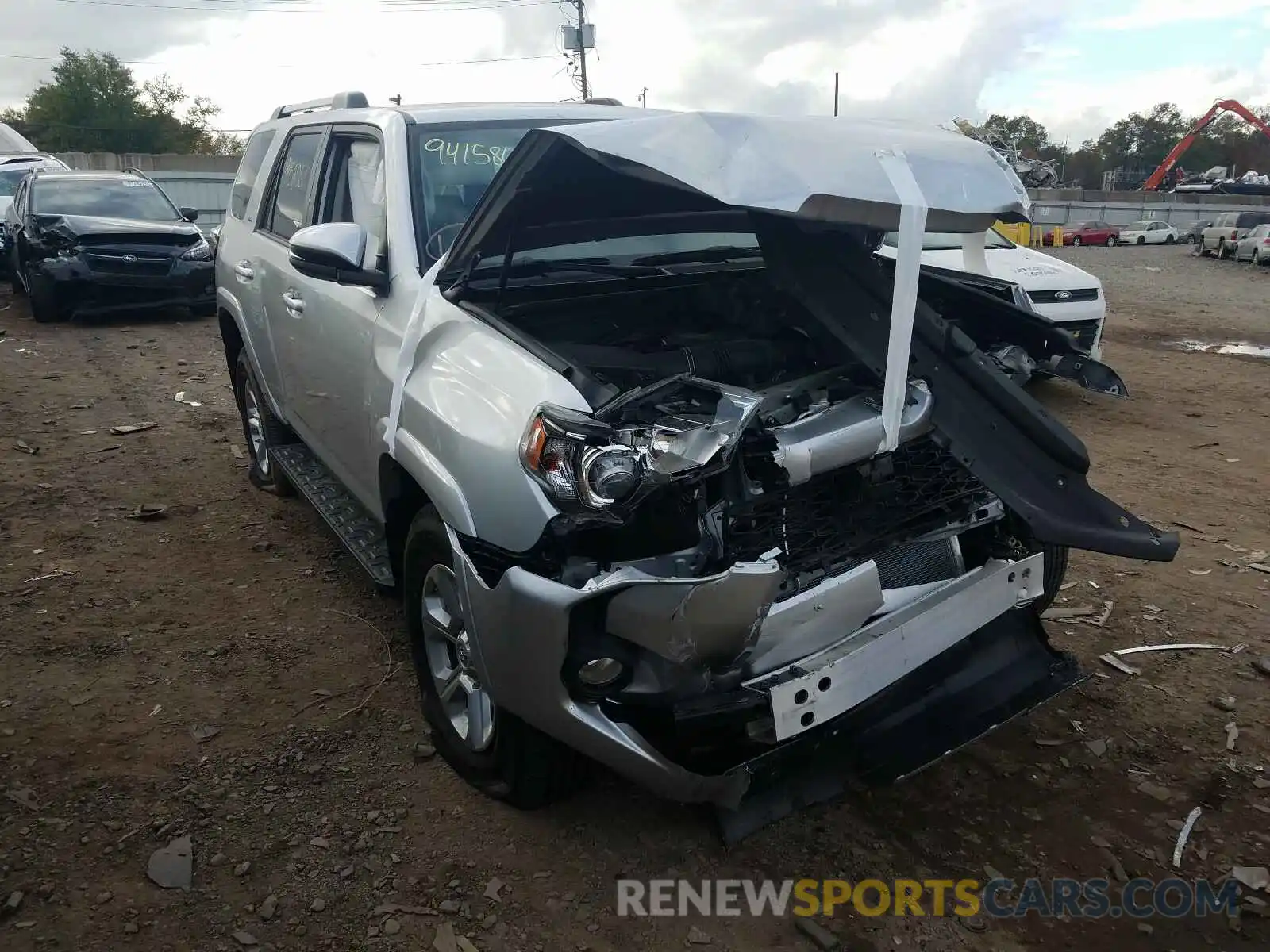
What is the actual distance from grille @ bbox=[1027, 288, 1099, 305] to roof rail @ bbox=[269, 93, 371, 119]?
18.9 feet

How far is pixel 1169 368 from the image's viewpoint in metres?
9.97

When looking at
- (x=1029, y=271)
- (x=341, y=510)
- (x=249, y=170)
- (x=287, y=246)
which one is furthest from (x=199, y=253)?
(x=1029, y=271)

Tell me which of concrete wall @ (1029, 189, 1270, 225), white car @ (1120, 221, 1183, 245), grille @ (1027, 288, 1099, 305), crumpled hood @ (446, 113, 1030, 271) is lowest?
white car @ (1120, 221, 1183, 245)

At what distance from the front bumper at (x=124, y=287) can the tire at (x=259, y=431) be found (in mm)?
5848

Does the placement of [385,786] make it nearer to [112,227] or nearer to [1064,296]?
[1064,296]

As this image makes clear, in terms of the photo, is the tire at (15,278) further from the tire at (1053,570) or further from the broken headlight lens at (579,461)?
the tire at (1053,570)

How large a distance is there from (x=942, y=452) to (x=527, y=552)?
1177mm

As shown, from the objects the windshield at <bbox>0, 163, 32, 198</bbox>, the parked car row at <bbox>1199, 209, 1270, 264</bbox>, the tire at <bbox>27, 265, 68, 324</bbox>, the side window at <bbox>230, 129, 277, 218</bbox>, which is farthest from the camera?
the parked car row at <bbox>1199, 209, 1270, 264</bbox>

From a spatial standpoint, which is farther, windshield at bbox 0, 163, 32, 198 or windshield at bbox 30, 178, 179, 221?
windshield at bbox 0, 163, 32, 198

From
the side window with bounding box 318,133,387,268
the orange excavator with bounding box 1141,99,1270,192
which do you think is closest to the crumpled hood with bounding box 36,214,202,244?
the side window with bounding box 318,133,387,268

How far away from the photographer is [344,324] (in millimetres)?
3619

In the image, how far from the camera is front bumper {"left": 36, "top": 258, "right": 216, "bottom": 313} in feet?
36.2

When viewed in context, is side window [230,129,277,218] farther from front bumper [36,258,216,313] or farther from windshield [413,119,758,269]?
front bumper [36,258,216,313]

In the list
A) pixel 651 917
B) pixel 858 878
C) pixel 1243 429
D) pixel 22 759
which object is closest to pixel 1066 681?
pixel 858 878
